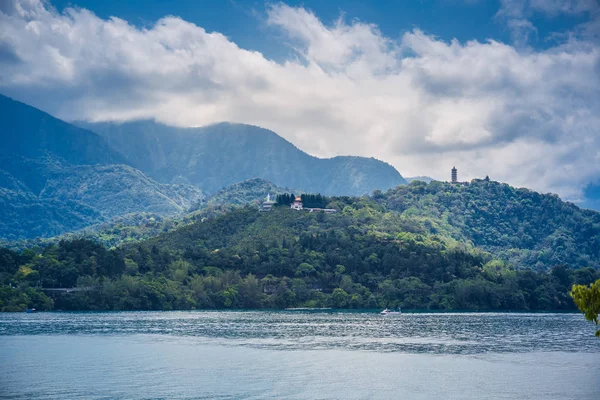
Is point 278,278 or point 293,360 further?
point 278,278

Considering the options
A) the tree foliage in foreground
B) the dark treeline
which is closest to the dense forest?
the dark treeline

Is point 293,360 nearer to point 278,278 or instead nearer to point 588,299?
point 588,299

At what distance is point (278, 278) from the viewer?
146250 mm

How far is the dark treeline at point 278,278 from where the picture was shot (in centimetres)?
12650

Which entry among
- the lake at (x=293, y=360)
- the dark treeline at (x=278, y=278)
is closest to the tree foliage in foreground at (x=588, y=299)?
the lake at (x=293, y=360)

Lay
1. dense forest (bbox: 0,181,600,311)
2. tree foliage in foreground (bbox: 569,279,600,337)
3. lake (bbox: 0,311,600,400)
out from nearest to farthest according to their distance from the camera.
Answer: tree foliage in foreground (bbox: 569,279,600,337)
lake (bbox: 0,311,600,400)
dense forest (bbox: 0,181,600,311)

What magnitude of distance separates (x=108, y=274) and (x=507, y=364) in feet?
289

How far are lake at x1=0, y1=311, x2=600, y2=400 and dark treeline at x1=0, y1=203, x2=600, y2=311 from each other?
30.6 m

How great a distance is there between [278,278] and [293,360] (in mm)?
85920

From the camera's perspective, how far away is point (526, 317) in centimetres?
11881

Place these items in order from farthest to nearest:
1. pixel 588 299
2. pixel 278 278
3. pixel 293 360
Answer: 1. pixel 278 278
2. pixel 293 360
3. pixel 588 299

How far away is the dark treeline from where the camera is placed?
415ft

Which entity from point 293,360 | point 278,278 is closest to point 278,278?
point 278,278

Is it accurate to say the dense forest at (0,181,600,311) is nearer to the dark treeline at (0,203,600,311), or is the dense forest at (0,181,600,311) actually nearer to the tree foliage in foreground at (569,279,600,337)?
the dark treeline at (0,203,600,311)
